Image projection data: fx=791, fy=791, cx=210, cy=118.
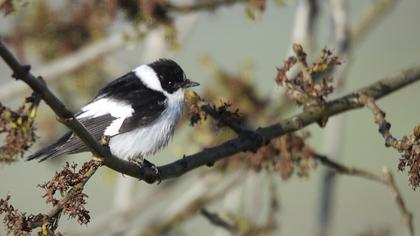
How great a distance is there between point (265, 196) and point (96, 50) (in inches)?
258

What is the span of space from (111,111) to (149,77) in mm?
677

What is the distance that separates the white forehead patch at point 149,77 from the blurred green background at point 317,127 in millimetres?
3610

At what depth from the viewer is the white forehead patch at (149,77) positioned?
16.8 ft

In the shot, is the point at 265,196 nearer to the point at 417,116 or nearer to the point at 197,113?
the point at 417,116

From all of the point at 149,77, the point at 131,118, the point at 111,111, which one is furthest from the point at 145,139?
the point at 149,77

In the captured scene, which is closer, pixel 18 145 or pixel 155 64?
pixel 18 145

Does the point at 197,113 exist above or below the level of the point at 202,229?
below

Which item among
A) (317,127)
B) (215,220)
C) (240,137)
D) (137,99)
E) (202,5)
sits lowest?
(215,220)

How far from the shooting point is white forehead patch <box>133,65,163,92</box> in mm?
5109

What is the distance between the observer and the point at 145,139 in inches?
181

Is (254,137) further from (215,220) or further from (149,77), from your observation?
(149,77)

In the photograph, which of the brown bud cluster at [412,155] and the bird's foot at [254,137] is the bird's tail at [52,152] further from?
the brown bud cluster at [412,155]

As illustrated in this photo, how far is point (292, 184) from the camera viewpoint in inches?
527

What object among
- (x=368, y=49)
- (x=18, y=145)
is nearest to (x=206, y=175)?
(x=18, y=145)
